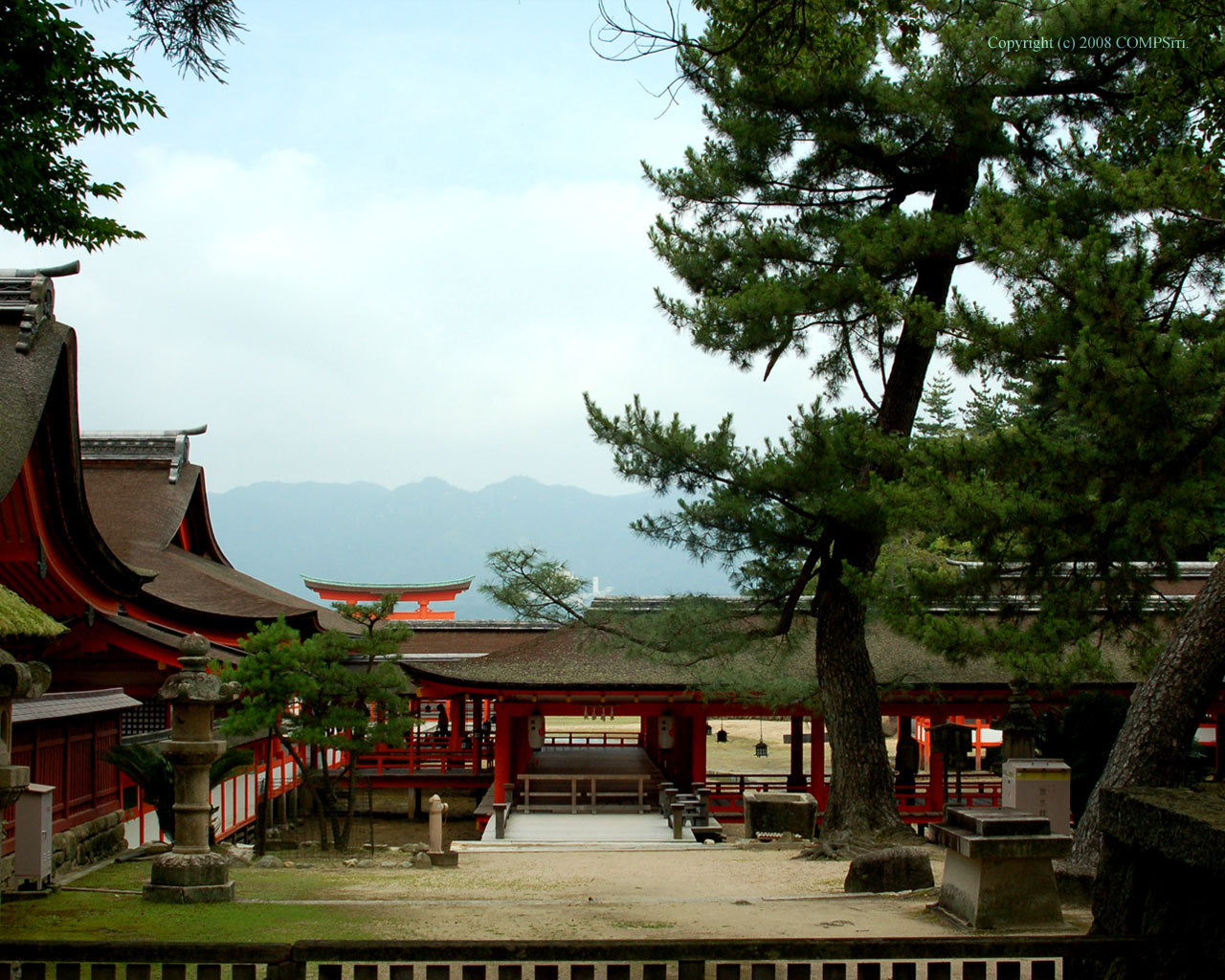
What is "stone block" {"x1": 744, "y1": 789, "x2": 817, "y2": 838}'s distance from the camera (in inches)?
583

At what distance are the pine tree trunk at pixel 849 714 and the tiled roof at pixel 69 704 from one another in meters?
7.73

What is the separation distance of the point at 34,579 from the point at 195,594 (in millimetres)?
6676

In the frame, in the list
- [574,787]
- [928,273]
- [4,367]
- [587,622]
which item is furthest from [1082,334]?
[574,787]

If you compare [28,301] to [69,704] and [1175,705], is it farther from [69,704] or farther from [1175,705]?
[1175,705]

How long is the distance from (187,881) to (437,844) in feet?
20.7

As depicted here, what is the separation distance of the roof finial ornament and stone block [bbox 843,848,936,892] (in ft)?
25.9

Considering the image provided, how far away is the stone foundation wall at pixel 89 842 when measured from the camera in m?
8.56

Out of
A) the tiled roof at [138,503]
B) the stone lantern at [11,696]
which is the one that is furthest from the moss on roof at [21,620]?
the tiled roof at [138,503]

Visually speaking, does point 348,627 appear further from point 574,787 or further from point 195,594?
point 574,787

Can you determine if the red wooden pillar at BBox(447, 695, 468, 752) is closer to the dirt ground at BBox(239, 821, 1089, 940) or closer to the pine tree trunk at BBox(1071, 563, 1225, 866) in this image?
the dirt ground at BBox(239, 821, 1089, 940)

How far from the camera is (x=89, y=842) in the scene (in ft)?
30.6

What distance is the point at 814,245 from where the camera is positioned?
41.3ft

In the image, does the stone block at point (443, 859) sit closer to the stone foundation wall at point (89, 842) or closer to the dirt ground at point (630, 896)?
the dirt ground at point (630, 896)

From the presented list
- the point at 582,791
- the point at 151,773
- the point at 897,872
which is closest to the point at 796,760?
the point at 582,791
